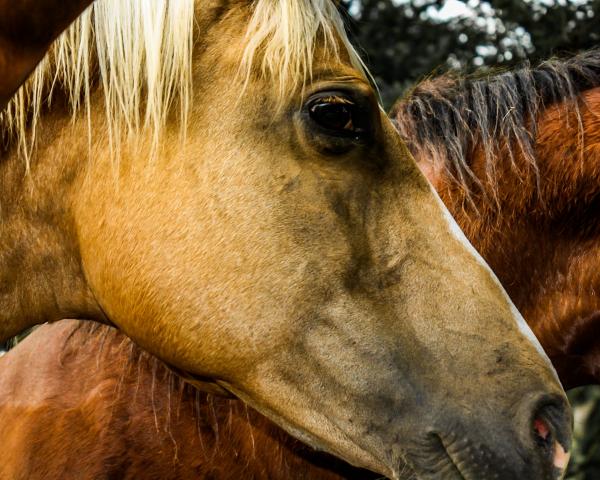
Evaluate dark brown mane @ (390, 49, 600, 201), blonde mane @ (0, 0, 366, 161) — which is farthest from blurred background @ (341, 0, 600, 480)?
blonde mane @ (0, 0, 366, 161)

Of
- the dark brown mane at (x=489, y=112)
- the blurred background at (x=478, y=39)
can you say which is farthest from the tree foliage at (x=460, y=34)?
the dark brown mane at (x=489, y=112)

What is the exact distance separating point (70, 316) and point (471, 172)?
4.07ft

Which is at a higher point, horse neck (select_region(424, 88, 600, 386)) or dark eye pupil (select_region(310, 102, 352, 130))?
dark eye pupil (select_region(310, 102, 352, 130))

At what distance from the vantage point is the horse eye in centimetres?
194

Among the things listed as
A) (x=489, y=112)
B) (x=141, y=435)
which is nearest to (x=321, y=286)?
(x=141, y=435)

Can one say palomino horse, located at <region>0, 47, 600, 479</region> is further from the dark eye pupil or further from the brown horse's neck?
the dark eye pupil

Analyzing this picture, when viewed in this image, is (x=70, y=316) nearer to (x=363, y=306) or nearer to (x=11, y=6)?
(x=363, y=306)

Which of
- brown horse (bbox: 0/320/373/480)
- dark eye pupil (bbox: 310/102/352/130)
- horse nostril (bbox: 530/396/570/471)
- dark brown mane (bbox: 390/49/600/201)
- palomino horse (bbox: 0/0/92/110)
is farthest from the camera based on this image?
dark brown mane (bbox: 390/49/600/201)

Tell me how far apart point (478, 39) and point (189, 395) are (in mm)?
3458

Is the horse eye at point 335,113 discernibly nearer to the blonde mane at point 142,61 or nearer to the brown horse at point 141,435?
the blonde mane at point 142,61

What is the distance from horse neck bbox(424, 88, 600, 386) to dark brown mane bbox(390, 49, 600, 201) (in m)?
0.04

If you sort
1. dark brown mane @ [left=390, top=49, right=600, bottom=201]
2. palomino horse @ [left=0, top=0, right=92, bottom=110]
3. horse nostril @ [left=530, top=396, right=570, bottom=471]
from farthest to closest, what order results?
dark brown mane @ [left=390, top=49, right=600, bottom=201], horse nostril @ [left=530, top=396, right=570, bottom=471], palomino horse @ [left=0, top=0, right=92, bottom=110]

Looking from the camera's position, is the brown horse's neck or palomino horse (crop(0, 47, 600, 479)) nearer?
the brown horse's neck

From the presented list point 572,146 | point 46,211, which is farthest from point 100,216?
point 572,146
